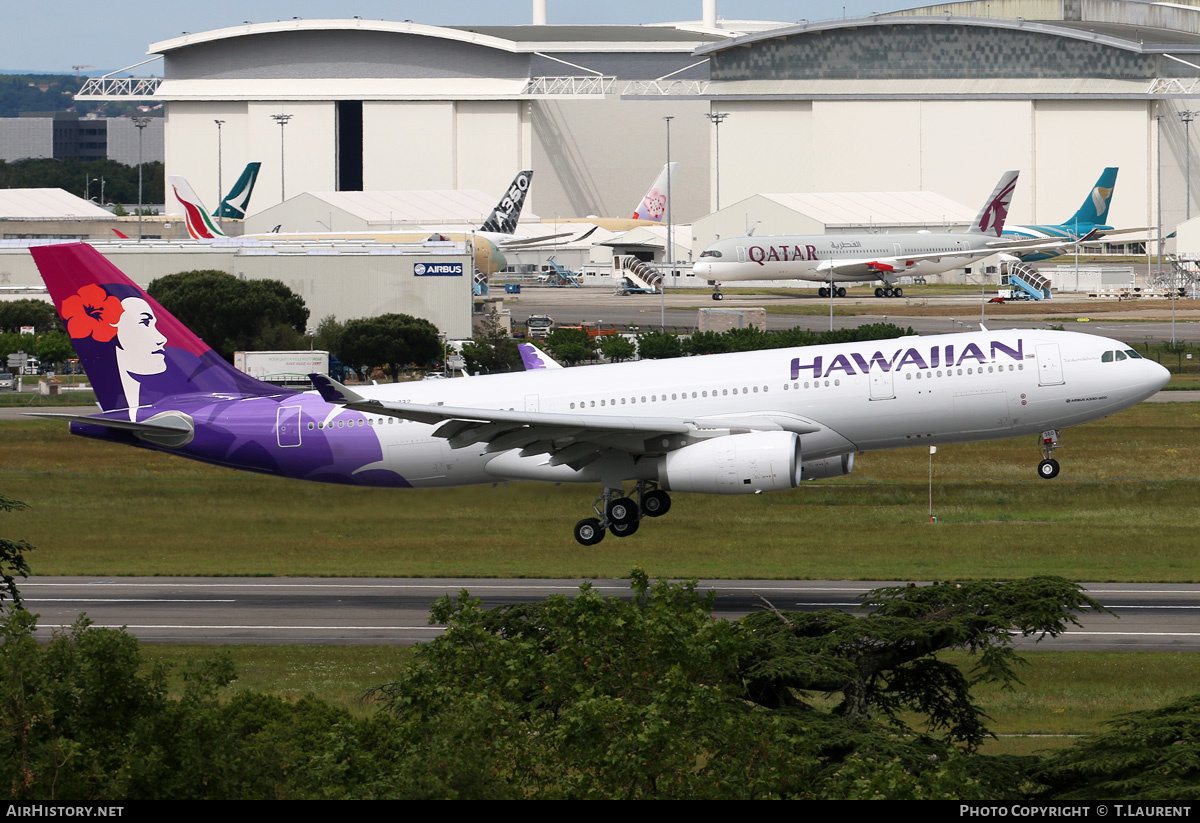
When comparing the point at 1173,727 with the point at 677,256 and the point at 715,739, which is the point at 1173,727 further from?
the point at 677,256

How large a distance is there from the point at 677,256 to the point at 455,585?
150m

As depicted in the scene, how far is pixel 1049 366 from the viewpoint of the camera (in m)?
41.0

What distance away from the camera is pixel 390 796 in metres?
16.6

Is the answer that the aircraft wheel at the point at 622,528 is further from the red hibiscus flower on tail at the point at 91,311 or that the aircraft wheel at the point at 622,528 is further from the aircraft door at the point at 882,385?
the red hibiscus flower on tail at the point at 91,311

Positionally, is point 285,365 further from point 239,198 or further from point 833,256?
point 239,198

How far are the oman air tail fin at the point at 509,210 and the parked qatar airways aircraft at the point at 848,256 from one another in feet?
80.3

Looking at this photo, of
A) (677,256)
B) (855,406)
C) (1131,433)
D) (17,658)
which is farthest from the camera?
(677,256)

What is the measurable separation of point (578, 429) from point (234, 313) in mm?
66049

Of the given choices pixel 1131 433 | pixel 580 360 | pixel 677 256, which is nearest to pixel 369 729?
pixel 1131 433

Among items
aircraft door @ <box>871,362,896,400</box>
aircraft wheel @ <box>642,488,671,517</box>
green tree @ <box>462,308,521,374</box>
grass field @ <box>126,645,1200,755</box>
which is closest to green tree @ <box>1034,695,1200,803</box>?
grass field @ <box>126,645,1200,755</box>

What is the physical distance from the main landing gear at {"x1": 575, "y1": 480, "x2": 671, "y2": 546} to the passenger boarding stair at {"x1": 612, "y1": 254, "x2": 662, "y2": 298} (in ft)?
386

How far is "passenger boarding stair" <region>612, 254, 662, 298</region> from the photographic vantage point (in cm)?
16488

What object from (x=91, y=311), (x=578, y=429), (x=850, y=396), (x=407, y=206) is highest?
(x=407, y=206)

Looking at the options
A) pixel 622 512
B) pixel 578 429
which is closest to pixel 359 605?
pixel 622 512
